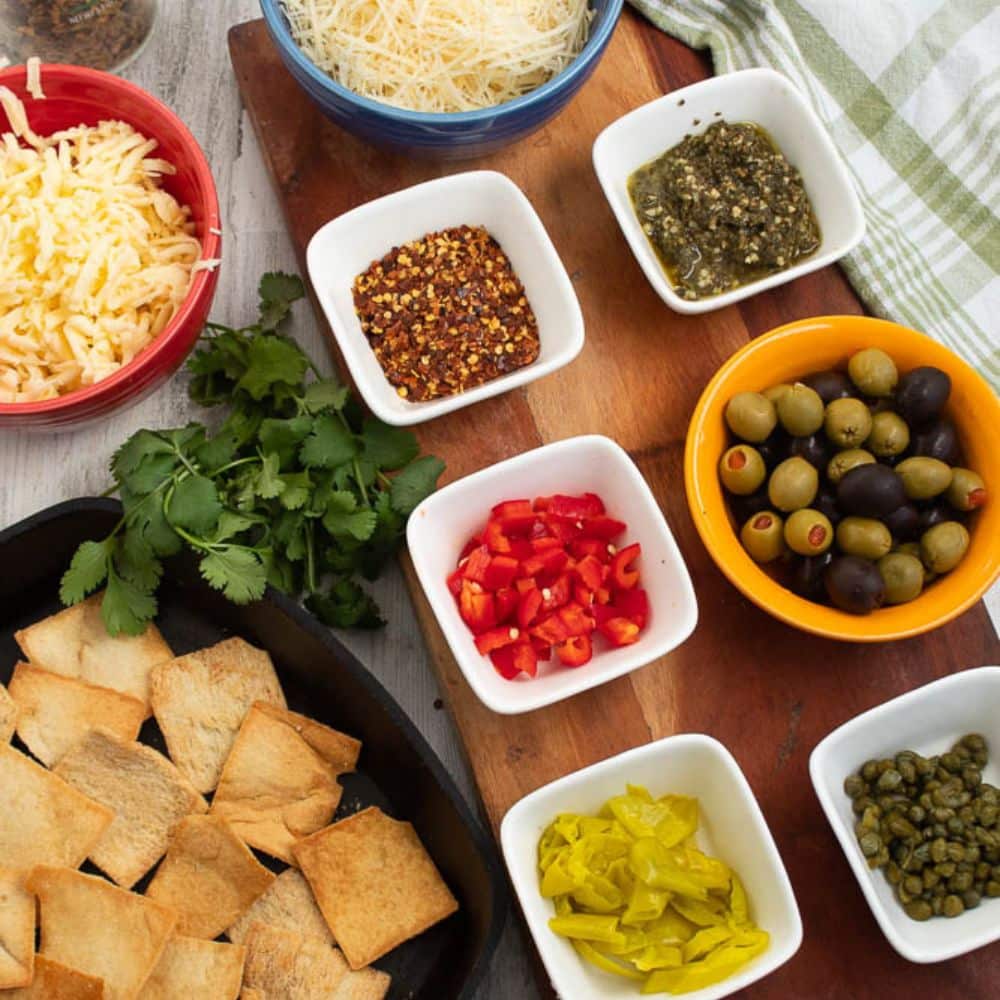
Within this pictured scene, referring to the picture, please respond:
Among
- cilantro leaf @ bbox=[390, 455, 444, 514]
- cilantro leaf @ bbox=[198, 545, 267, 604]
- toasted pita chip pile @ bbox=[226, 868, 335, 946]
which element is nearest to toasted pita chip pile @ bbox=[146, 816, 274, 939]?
toasted pita chip pile @ bbox=[226, 868, 335, 946]

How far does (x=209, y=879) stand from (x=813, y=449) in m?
1.19

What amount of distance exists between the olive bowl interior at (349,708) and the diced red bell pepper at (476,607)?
18 cm

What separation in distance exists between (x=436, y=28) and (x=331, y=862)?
1361mm

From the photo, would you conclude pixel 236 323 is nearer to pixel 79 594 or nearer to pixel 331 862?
pixel 79 594

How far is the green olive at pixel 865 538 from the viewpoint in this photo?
1993 millimetres

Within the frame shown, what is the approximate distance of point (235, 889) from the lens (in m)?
2.08

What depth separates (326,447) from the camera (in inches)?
81.3

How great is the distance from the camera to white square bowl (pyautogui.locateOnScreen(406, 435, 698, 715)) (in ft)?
6.47

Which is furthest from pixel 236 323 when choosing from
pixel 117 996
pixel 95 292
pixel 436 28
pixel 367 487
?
pixel 117 996

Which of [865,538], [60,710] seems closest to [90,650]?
[60,710]

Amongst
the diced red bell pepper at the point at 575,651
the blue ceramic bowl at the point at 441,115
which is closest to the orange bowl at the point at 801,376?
the diced red bell pepper at the point at 575,651

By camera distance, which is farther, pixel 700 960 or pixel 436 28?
pixel 436 28

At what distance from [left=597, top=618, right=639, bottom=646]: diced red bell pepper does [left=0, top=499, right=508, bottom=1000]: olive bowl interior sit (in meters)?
0.33

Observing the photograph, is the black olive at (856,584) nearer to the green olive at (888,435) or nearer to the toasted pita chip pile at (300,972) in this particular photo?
the green olive at (888,435)
